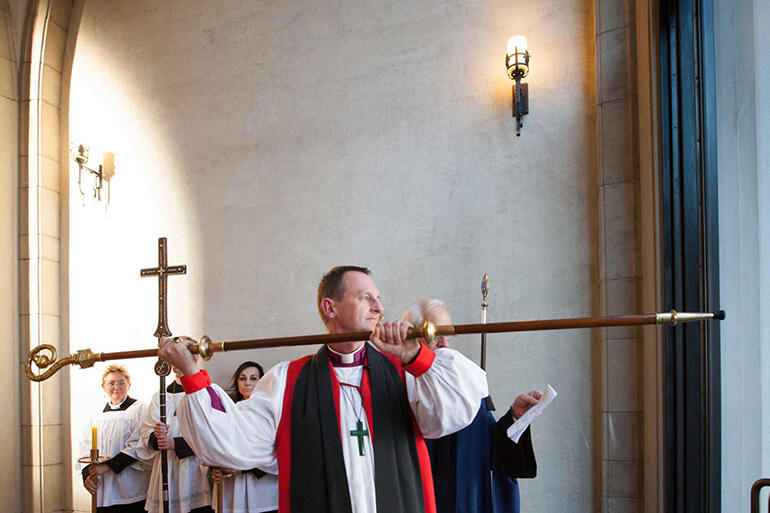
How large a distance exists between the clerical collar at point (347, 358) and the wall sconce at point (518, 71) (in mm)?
2513

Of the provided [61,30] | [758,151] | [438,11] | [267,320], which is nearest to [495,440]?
[758,151]

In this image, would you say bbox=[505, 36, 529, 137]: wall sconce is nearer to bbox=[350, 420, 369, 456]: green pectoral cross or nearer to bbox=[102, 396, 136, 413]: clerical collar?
bbox=[350, 420, 369, 456]: green pectoral cross

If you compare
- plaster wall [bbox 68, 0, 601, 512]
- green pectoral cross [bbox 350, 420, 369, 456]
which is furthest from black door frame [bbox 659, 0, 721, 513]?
green pectoral cross [bbox 350, 420, 369, 456]

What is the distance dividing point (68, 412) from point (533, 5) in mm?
5194

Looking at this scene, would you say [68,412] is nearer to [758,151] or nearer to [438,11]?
[438,11]

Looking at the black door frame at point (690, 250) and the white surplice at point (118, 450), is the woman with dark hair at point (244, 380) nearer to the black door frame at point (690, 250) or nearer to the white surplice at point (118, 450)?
the white surplice at point (118, 450)

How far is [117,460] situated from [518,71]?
384 centimetres

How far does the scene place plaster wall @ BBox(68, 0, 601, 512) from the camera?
4.59m

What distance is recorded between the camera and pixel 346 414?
2672mm

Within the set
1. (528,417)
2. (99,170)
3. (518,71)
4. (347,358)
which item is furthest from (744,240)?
(99,170)

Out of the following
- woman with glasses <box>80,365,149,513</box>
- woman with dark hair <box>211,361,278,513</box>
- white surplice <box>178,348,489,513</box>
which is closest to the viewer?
white surplice <box>178,348,489,513</box>

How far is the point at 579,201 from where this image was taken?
455 cm

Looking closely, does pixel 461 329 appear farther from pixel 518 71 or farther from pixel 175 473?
pixel 175 473

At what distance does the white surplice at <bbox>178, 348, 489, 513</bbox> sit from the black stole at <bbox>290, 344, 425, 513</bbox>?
0.04 m
